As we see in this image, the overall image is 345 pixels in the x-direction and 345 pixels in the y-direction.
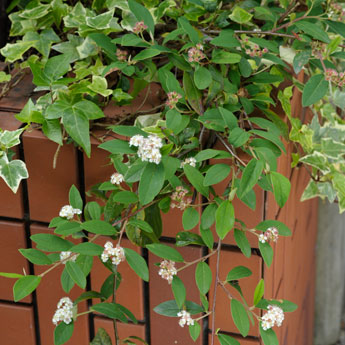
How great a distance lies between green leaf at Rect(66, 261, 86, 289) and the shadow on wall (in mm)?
1581

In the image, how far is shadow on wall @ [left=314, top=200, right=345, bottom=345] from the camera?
2492mm

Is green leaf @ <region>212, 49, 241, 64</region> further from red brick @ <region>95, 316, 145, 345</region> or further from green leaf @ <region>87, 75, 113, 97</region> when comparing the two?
red brick @ <region>95, 316, 145, 345</region>

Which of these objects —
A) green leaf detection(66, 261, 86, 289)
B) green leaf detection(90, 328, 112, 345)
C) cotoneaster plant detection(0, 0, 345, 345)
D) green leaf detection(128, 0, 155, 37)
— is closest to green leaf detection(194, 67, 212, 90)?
cotoneaster plant detection(0, 0, 345, 345)

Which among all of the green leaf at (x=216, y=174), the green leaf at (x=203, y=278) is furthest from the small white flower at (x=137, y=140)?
the green leaf at (x=203, y=278)

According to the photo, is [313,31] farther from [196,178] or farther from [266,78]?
[196,178]

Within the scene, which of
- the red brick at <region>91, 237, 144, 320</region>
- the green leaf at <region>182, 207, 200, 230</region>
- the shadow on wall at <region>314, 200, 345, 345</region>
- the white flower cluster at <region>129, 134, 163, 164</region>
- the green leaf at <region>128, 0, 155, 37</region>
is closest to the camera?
the white flower cluster at <region>129, 134, 163, 164</region>

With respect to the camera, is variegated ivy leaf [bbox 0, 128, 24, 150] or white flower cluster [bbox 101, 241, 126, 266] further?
variegated ivy leaf [bbox 0, 128, 24, 150]

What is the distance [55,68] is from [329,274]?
1799 mm

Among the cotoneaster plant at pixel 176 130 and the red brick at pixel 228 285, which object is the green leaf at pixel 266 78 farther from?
the red brick at pixel 228 285

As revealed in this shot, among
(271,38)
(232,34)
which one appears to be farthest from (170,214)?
(271,38)

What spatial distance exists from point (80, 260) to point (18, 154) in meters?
0.26

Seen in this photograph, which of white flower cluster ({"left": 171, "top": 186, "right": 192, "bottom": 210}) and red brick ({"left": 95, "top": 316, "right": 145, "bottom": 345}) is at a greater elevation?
white flower cluster ({"left": 171, "top": 186, "right": 192, "bottom": 210})

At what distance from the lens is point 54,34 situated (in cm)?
133

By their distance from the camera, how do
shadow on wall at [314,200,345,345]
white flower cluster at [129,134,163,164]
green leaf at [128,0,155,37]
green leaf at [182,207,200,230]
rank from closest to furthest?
white flower cluster at [129,134,163,164] < green leaf at [182,207,200,230] < green leaf at [128,0,155,37] < shadow on wall at [314,200,345,345]
